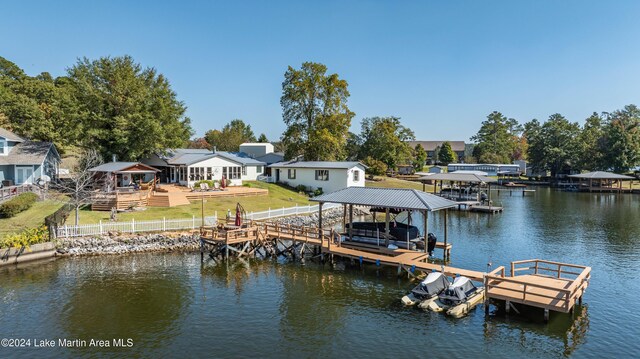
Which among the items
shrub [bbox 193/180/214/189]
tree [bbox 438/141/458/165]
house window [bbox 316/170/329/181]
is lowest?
shrub [bbox 193/180/214/189]

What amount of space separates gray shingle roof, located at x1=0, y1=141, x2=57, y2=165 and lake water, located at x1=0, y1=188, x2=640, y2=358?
22.7 metres

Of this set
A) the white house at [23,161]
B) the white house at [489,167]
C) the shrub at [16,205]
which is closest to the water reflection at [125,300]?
the shrub at [16,205]

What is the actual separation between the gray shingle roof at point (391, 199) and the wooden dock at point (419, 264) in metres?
2.59

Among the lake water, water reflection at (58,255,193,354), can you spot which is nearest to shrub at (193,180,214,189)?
the lake water

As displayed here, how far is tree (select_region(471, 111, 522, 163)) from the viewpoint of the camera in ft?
392

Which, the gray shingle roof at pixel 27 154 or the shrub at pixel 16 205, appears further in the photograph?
the gray shingle roof at pixel 27 154

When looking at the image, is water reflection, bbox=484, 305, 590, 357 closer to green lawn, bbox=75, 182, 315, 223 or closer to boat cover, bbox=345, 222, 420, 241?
boat cover, bbox=345, 222, 420, 241

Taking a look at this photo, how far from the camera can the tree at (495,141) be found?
392ft

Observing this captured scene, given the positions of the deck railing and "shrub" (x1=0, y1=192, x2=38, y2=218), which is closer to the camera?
"shrub" (x1=0, y1=192, x2=38, y2=218)

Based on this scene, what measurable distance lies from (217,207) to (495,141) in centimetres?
10661

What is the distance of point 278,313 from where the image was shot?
1795 centimetres

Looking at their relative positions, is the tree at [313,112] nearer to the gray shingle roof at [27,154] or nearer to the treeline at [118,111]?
the treeline at [118,111]

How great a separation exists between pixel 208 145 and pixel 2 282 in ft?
335

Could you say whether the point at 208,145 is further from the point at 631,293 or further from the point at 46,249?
the point at 631,293
